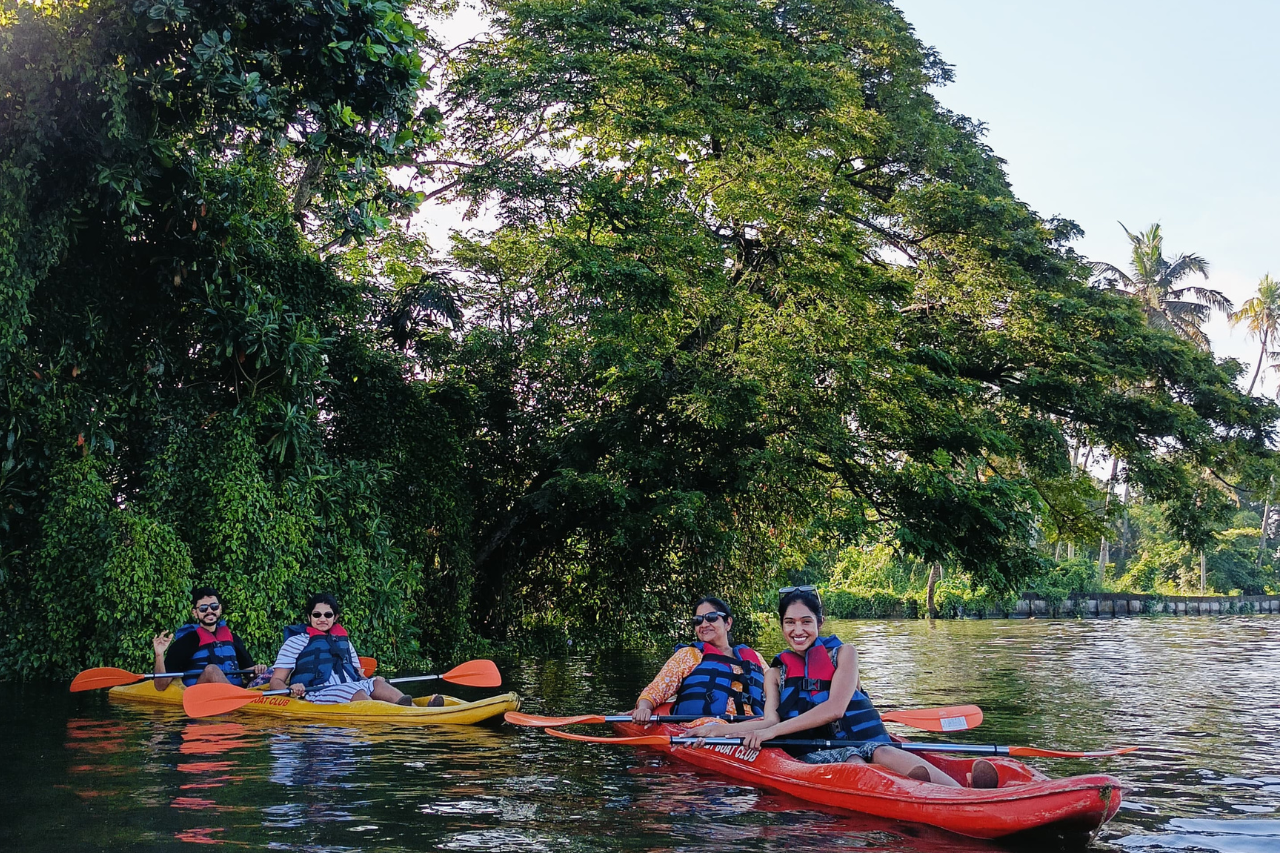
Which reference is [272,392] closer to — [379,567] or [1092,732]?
[379,567]

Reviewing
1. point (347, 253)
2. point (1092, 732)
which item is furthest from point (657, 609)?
point (1092, 732)

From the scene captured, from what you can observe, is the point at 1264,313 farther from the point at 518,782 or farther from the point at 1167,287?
the point at 518,782

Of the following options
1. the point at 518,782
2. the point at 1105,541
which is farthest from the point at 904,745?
the point at 1105,541

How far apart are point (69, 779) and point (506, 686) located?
625cm

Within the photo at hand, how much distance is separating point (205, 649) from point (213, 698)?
153 centimetres

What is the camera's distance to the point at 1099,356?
16125 mm

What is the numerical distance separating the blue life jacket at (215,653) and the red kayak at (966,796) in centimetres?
567

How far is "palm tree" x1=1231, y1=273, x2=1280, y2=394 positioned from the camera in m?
42.1


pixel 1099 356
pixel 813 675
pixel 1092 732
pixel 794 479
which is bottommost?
pixel 1092 732

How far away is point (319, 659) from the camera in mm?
9094

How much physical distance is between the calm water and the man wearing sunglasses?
0.54 m

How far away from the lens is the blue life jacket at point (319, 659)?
9031 millimetres

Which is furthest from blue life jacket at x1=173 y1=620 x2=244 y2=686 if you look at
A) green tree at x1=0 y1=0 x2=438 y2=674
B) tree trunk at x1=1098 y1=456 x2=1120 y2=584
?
tree trunk at x1=1098 y1=456 x2=1120 y2=584

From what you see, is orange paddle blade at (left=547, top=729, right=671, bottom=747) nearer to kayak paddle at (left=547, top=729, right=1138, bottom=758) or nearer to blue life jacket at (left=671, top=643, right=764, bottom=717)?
kayak paddle at (left=547, top=729, right=1138, bottom=758)
